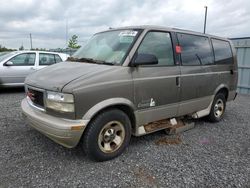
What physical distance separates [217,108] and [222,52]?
1325 millimetres

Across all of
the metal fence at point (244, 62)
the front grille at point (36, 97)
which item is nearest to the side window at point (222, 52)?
the front grille at point (36, 97)

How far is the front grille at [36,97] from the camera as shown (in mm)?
3198

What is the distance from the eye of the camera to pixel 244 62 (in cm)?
973

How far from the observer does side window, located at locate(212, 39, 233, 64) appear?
5.01 meters

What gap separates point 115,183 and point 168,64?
215cm

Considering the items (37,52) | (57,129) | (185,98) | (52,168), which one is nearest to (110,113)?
(57,129)

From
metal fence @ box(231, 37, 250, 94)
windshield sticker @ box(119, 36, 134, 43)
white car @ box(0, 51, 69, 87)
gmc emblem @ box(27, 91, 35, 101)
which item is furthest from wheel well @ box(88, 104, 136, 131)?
metal fence @ box(231, 37, 250, 94)

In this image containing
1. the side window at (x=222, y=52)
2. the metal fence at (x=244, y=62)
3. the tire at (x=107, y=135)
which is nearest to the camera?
the tire at (x=107, y=135)

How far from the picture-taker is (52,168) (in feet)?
9.98

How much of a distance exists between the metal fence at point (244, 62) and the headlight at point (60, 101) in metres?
9.04

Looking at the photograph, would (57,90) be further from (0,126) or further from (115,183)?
(0,126)

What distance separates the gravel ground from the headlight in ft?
2.75

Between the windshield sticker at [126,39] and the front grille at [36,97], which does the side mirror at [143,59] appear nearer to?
the windshield sticker at [126,39]

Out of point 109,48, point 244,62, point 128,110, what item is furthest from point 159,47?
point 244,62
